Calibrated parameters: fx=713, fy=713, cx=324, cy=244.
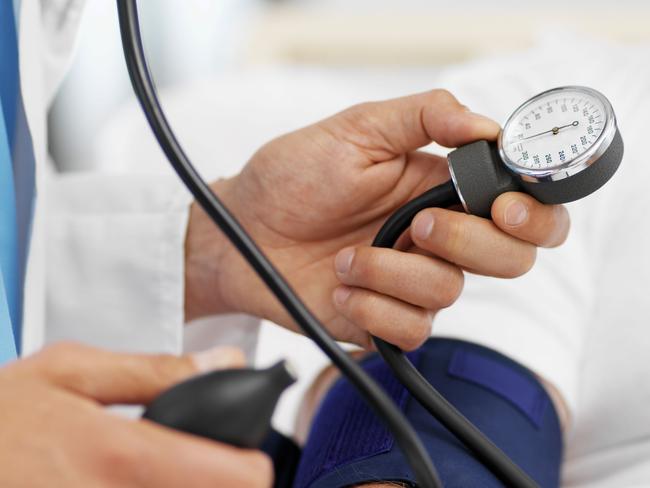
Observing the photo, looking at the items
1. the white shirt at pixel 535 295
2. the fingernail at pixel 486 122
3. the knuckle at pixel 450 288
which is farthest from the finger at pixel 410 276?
the white shirt at pixel 535 295

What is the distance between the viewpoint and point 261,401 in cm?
31

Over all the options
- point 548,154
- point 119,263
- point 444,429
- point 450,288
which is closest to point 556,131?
point 548,154

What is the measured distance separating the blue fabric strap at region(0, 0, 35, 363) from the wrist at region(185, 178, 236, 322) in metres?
0.15

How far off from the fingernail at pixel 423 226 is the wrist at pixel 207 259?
21 cm

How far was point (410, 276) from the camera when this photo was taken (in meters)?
0.52

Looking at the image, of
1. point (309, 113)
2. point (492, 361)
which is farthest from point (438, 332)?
point (309, 113)

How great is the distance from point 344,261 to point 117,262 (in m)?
0.29

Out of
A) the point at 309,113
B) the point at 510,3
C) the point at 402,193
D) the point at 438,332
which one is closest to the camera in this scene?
the point at 402,193

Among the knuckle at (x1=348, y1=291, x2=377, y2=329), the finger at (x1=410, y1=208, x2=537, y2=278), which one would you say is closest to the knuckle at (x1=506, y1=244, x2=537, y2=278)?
the finger at (x1=410, y1=208, x2=537, y2=278)

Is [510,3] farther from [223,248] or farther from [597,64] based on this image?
[223,248]

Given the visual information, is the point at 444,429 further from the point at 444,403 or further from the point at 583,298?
the point at 583,298

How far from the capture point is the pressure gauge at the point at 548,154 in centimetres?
45

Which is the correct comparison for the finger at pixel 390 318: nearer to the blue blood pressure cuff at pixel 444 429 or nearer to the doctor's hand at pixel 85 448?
the blue blood pressure cuff at pixel 444 429

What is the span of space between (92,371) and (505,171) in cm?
30
